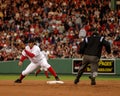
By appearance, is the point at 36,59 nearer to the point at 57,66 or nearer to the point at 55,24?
the point at 57,66

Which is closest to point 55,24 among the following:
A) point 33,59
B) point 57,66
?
point 57,66

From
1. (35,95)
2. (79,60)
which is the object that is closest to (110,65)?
(79,60)

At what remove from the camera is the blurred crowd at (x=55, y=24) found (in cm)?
2591

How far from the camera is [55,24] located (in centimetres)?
2850

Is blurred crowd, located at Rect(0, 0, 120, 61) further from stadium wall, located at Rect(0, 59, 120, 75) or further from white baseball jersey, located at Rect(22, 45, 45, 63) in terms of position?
white baseball jersey, located at Rect(22, 45, 45, 63)

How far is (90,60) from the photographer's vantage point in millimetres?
15758

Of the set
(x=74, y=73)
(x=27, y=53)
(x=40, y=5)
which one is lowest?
(x=74, y=73)

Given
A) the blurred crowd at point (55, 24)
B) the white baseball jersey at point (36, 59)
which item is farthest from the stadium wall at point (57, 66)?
the white baseball jersey at point (36, 59)

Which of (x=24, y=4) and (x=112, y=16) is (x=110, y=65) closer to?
(x=112, y=16)

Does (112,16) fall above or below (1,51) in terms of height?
above

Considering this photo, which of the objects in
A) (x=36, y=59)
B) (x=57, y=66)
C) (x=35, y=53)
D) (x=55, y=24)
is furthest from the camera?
(x=55, y=24)

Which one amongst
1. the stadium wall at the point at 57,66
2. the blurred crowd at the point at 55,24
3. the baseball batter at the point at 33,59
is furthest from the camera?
the blurred crowd at the point at 55,24

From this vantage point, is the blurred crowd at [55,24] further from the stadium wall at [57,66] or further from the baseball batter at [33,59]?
the baseball batter at [33,59]

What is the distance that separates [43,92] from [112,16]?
15.1 m
